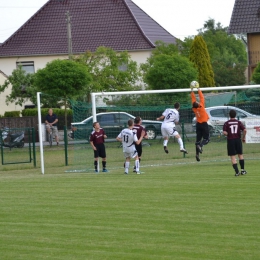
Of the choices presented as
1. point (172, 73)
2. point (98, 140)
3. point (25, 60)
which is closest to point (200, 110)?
point (98, 140)

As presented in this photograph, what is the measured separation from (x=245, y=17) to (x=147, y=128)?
28.1 meters

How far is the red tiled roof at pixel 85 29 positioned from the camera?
61.4 m

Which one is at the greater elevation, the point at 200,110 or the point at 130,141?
the point at 200,110

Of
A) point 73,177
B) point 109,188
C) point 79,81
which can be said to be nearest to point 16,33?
point 79,81

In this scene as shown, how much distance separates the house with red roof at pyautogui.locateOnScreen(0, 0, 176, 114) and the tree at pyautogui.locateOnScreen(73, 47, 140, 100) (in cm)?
887

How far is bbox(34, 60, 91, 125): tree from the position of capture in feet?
120

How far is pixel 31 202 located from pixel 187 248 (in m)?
6.27

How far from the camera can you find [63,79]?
120ft

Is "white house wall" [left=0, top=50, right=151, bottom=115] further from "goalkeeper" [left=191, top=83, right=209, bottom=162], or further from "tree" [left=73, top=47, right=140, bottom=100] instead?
"goalkeeper" [left=191, top=83, right=209, bottom=162]

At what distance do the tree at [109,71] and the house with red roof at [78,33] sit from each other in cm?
887

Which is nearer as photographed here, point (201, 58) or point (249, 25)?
point (201, 58)

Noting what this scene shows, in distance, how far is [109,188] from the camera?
1764 cm

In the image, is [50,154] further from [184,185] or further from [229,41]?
[229,41]

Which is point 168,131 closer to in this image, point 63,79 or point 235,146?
point 235,146
